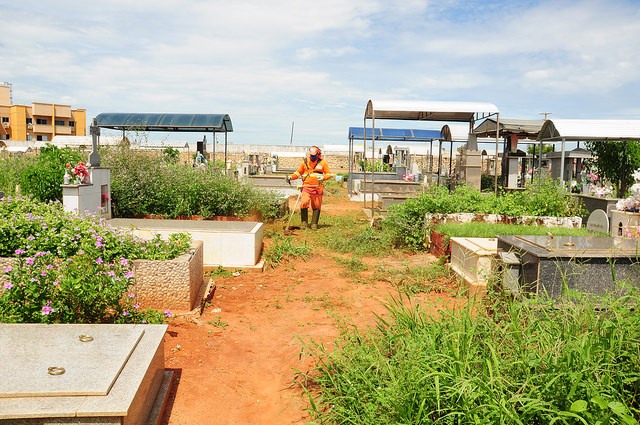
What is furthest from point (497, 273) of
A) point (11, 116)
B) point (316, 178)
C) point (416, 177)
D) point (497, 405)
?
point (11, 116)

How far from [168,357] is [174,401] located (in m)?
0.71

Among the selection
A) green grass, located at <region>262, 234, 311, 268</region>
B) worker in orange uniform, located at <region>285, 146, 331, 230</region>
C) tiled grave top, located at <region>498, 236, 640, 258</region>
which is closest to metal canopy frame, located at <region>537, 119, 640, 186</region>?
worker in orange uniform, located at <region>285, 146, 331, 230</region>

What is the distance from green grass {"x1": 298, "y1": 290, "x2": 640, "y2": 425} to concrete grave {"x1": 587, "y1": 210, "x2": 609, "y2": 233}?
4520 mm

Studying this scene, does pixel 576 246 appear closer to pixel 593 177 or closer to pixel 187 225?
pixel 187 225

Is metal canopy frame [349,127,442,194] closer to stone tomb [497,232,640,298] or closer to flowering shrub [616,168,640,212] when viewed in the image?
flowering shrub [616,168,640,212]

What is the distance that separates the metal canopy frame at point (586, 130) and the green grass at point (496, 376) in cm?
1001

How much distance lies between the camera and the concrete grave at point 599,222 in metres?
7.18

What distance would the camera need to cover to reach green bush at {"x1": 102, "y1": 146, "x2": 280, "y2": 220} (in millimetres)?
9289

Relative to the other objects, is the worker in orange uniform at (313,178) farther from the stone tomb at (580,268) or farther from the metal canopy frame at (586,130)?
the stone tomb at (580,268)

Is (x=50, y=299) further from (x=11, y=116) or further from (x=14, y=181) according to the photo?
(x=11, y=116)

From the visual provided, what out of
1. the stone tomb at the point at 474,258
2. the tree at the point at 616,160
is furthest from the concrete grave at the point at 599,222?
the tree at the point at 616,160

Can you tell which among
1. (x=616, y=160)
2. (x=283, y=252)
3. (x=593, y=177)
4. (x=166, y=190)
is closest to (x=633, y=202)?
(x=283, y=252)

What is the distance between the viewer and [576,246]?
448 cm

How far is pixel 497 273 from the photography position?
14.8 feet
